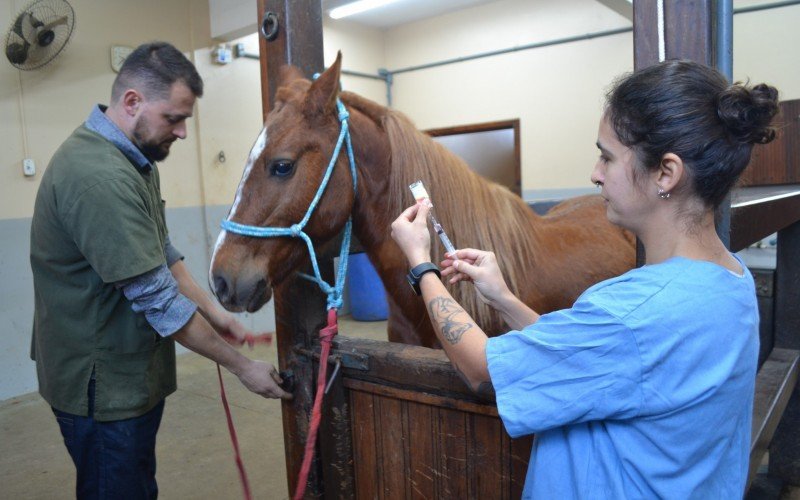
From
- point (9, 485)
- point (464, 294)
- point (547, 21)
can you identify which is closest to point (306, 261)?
point (464, 294)

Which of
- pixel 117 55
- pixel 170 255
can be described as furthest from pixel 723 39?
pixel 117 55

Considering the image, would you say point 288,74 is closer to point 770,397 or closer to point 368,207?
point 368,207

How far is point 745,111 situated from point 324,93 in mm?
920

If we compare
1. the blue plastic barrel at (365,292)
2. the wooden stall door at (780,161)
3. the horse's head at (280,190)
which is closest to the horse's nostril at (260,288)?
the horse's head at (280,190)

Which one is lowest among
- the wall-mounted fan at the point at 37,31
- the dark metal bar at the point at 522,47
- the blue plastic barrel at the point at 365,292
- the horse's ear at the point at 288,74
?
the blue plastic barrel at the point at 365,292

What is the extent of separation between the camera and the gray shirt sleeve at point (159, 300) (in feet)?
4.46

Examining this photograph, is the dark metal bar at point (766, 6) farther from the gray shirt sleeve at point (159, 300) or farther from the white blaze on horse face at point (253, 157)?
the gray shirt sleeve at point (159, 300)

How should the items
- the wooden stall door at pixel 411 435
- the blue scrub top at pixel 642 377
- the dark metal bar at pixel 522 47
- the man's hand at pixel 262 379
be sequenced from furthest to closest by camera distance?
the dark metal bar at pixel 522 47
the man's hand at pixel 262 379
the wooden stall door at pixel 411 435
the blue scrub top at pixel 642 377

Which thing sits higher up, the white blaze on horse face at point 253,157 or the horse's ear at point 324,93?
the horse's ear at point 324,93

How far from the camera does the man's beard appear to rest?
5.12ft

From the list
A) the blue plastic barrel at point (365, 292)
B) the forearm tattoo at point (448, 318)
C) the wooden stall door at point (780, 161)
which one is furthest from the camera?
the blue plastic barrel at point (365, 292)

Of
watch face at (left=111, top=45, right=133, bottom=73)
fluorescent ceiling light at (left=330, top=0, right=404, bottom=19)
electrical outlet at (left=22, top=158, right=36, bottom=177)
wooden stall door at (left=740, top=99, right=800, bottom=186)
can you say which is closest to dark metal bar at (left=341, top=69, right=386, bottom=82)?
fluorescent ceiling light at (left=330, top=0, right=404, bottom=19)

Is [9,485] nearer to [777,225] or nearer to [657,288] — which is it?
[657,288]

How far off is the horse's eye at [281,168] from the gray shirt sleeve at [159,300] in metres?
0.37
